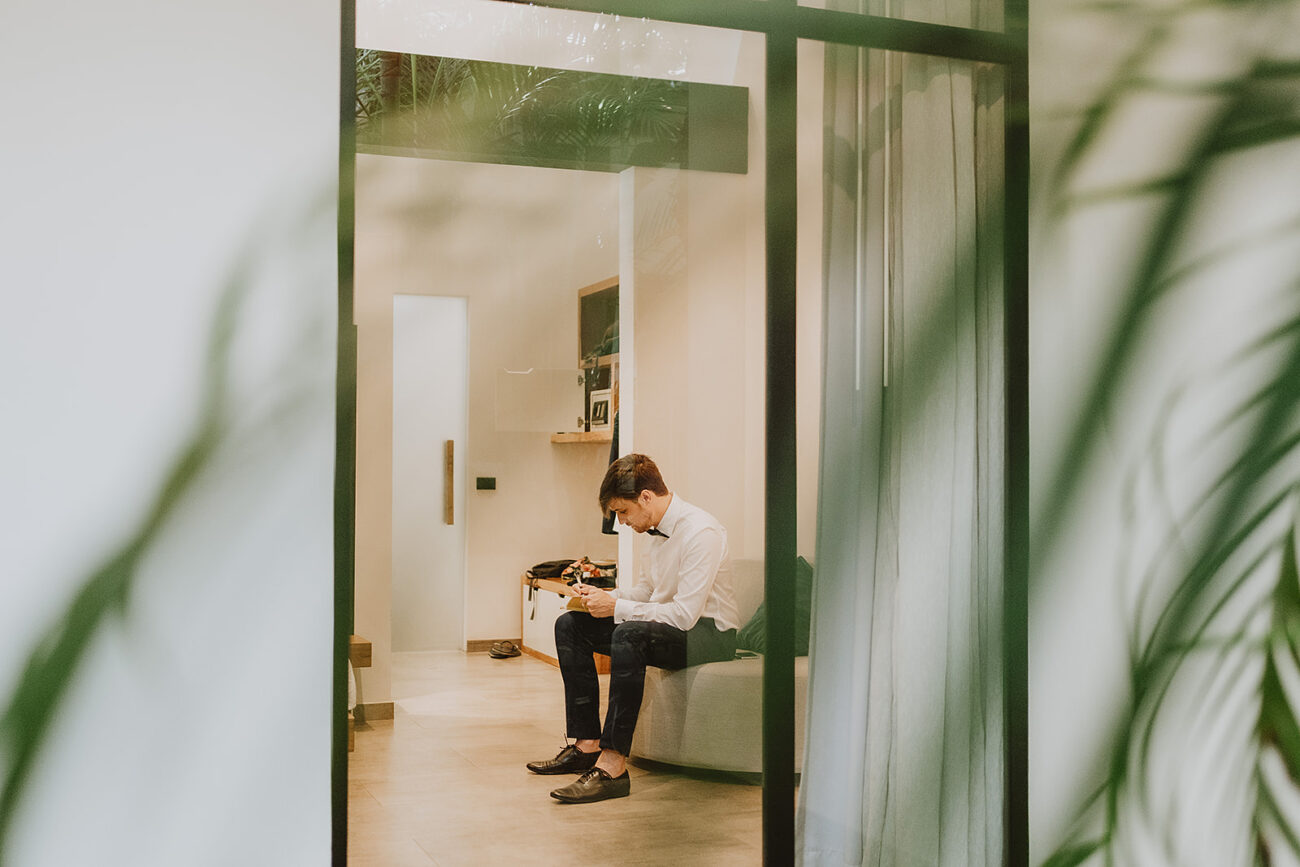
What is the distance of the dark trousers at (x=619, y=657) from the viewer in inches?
86.7

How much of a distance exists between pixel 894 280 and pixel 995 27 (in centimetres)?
65

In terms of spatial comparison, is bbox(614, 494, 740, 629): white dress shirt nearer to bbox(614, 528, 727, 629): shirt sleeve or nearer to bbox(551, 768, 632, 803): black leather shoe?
bbox(614, 528, 727, 629): shirt sleeve

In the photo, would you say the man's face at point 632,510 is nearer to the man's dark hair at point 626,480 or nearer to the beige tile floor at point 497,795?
the man's dark hair at point 626,480

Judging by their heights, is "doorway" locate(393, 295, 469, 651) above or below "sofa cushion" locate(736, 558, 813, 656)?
above

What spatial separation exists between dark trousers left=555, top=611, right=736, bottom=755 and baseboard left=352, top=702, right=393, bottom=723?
0.37m

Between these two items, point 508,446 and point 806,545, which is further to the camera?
point 806,545

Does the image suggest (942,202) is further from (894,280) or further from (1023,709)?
(1023,709)

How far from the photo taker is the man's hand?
7.29ft

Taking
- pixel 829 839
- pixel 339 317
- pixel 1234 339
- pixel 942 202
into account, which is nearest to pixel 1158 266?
pixel 1234 339

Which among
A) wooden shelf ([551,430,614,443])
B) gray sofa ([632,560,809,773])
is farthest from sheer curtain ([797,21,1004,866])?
wooden shelf ([551,430,614,443])

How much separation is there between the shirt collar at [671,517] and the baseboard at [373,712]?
0.65 metres

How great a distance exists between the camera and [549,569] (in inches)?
86.6

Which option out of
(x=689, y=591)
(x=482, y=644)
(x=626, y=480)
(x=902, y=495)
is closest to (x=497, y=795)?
(x=482, y=644)

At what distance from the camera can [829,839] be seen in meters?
2.36
